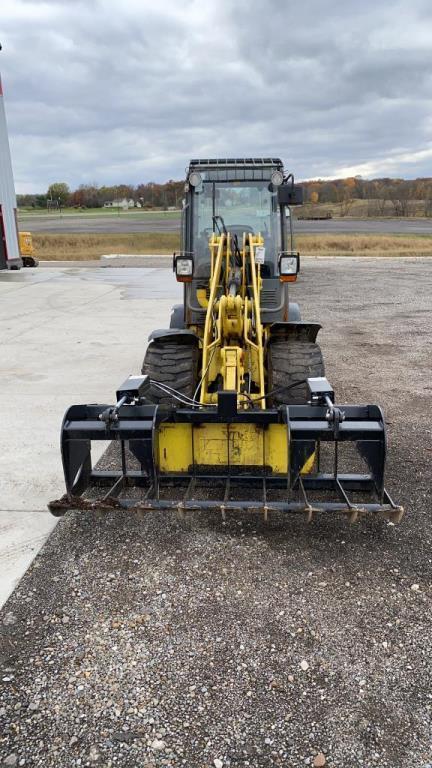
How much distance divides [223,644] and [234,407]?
58.2 inches

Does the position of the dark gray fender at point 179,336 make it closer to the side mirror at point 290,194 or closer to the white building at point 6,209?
the side mirror at point 290,194

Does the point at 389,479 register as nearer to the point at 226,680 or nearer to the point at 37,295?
the point at 226,680

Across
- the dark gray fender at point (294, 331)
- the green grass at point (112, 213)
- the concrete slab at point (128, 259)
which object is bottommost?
the concrete slab at point (128, 259)

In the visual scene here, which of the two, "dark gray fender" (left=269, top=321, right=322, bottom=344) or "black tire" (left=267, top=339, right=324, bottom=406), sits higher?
"dark gray fender" (left=269, top=321, right=322, bottom=344)

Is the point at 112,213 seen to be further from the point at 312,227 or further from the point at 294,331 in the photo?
the point at 294,331

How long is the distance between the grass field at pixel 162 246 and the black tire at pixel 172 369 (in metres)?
24.5

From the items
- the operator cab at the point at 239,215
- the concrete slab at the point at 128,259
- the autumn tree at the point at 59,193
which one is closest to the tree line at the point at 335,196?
the autumn tree at the point at 59,193

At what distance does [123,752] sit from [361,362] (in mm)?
7248

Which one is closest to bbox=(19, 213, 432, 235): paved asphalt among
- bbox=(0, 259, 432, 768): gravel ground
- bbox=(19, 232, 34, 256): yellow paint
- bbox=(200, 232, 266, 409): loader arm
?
bbox=(19, 232, 34, 256): yellow paint

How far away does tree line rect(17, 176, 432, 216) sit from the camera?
70625 mm

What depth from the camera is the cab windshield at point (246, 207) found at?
5.52 metres

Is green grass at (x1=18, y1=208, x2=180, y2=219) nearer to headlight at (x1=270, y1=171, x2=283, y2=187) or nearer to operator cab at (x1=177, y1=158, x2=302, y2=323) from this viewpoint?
operator cab at (x1=177, y1=158, x2=302, y2=323)

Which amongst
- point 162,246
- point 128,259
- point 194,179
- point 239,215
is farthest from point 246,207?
point 162,246

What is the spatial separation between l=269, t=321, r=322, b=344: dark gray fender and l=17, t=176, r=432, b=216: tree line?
196 feet
